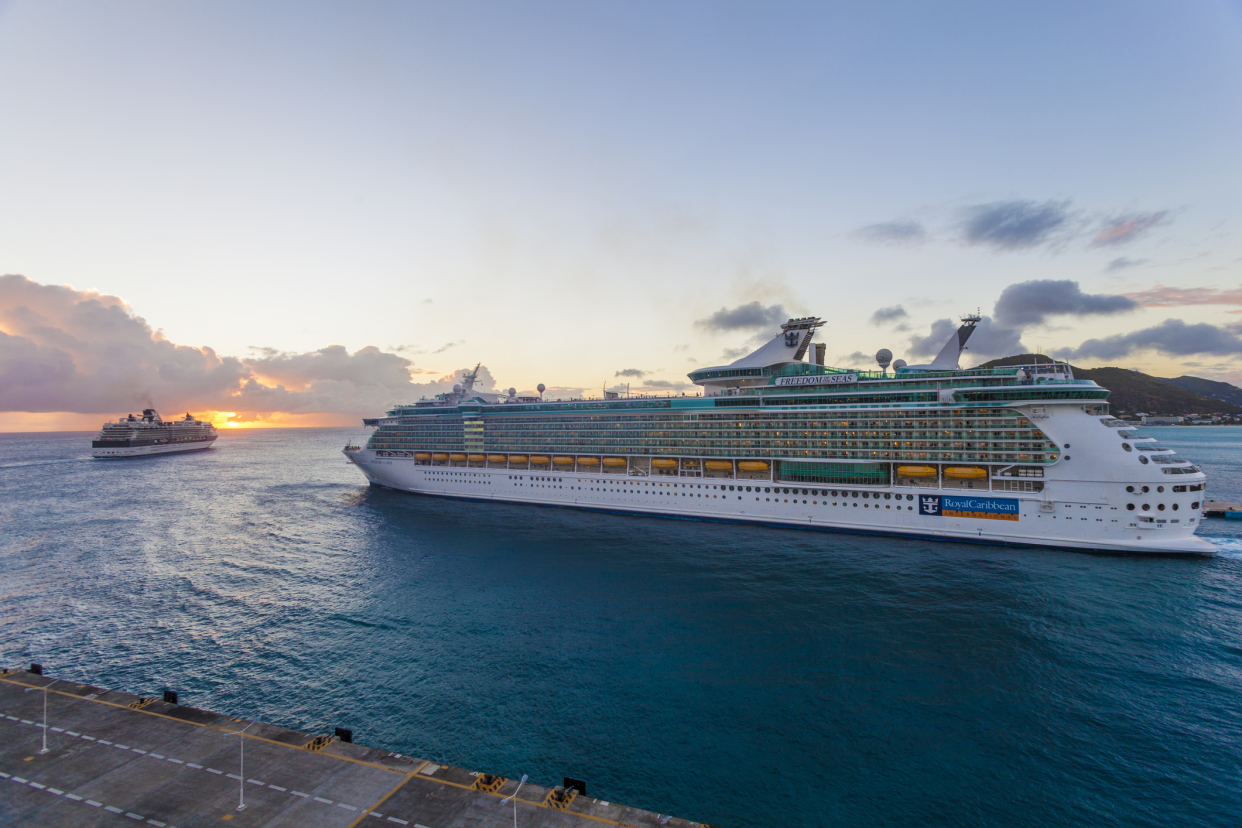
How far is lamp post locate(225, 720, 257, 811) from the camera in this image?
17.4 metres

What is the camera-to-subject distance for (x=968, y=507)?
4978 centimetres

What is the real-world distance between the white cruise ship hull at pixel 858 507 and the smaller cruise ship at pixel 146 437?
152 metres

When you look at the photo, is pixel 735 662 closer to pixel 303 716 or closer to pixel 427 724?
pixel 427 724

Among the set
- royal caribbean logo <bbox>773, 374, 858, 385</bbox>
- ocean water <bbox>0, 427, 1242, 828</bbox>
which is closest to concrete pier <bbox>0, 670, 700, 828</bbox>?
ocean water <bbox>0, 427, 1242, 828</bbox>

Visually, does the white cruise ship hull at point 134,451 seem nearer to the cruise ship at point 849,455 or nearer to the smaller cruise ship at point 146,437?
the smaller cruise ship at point 146,437

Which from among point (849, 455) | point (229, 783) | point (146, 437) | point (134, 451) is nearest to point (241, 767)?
point (229, 783)

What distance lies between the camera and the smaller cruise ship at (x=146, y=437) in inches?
6250

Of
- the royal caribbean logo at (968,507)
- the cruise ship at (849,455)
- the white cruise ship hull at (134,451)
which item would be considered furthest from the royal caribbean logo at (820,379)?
the white cruise ship hull at (134,451)

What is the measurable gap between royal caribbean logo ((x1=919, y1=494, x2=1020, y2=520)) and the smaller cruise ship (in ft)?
721

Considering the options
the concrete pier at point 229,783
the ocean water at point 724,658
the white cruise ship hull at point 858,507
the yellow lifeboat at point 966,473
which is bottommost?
the ocean water at point 724,658

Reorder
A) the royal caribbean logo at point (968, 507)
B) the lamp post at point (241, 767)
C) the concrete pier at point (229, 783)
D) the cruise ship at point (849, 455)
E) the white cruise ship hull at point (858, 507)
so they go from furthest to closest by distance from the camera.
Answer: the royal caribbean logo at point (968, 507)
the cruise ship at point (849, 455)
the white cruise ship hull at point (858, 507)
the lamp post at point (241, 767)
the concrete pier at point (229, 783)

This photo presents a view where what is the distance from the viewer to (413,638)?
107ft

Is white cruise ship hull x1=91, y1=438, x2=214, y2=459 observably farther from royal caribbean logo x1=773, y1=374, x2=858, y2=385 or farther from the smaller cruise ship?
royal caribbean logo x1=773, y1=374, x2=858, y2=385

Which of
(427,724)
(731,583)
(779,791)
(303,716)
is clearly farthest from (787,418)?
(303,716)
